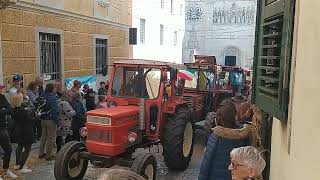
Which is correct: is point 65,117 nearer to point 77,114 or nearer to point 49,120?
point 77,114

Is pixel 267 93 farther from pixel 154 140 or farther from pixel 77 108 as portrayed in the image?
pixel 77 108

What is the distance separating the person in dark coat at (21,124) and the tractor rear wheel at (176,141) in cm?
224

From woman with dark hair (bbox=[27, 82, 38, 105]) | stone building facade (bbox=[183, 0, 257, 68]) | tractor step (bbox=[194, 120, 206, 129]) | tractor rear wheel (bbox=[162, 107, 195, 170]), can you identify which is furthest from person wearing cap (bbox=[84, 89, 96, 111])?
stone building facade (bbox=[183, 0, 257, 68])

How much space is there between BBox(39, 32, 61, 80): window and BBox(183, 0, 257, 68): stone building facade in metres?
25.9

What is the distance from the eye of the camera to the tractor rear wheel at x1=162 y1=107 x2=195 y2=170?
695cm

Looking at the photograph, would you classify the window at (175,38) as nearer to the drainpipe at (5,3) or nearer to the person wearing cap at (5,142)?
the drainpipe at (5,3)

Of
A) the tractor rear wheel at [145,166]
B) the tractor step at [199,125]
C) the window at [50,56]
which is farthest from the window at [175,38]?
the tractor rear wheel at [145,166]

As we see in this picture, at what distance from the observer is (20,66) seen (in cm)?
969

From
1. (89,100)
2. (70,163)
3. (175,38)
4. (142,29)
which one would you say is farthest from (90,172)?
(175,38)

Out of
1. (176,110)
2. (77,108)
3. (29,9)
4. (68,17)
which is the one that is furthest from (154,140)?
(68,17)

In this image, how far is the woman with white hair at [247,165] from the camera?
2.46 meters

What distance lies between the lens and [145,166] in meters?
5.88

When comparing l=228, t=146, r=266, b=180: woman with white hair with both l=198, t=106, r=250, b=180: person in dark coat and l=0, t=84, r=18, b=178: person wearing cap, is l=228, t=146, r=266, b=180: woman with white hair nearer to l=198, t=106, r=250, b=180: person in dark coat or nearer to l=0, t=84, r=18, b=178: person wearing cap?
l=198, t=106, r=250, b=180: person in dark coat

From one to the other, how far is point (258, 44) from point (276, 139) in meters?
0.73
